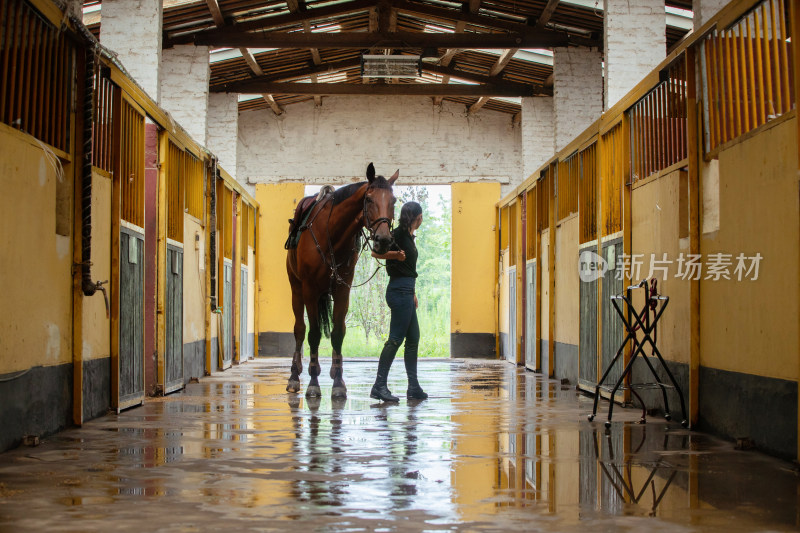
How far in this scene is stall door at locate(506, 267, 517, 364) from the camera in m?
15.4

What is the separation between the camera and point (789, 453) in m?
4.39

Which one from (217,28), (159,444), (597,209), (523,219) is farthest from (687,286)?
(217,28)

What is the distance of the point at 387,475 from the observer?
3.88 meters

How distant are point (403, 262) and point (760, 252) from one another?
331 centimetres

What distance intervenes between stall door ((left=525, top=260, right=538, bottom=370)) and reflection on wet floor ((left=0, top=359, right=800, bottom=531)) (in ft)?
20.5

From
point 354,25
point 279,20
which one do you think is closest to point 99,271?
point 279,20

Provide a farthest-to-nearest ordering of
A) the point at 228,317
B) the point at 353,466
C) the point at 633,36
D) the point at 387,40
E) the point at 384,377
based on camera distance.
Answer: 1. the point at 387,40
2. the point at 228,317
3. the point at 633,36
4. the point at 384,377
5. the point at 353,466

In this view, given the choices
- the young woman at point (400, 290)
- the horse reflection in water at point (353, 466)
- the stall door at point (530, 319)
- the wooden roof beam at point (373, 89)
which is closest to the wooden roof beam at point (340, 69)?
the wooden roof beam at point (373, 89)

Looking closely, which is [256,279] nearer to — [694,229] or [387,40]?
[387,40]

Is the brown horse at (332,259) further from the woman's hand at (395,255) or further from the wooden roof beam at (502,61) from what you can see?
the wooden roof beam at (502,61)

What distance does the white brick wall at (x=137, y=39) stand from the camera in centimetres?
1131

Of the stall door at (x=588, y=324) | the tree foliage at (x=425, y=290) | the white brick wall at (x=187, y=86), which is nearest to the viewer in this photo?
the stall door at (x=588, y=324)

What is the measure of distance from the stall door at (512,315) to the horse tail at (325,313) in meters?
7.02

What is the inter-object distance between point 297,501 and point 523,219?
11.6 meters
